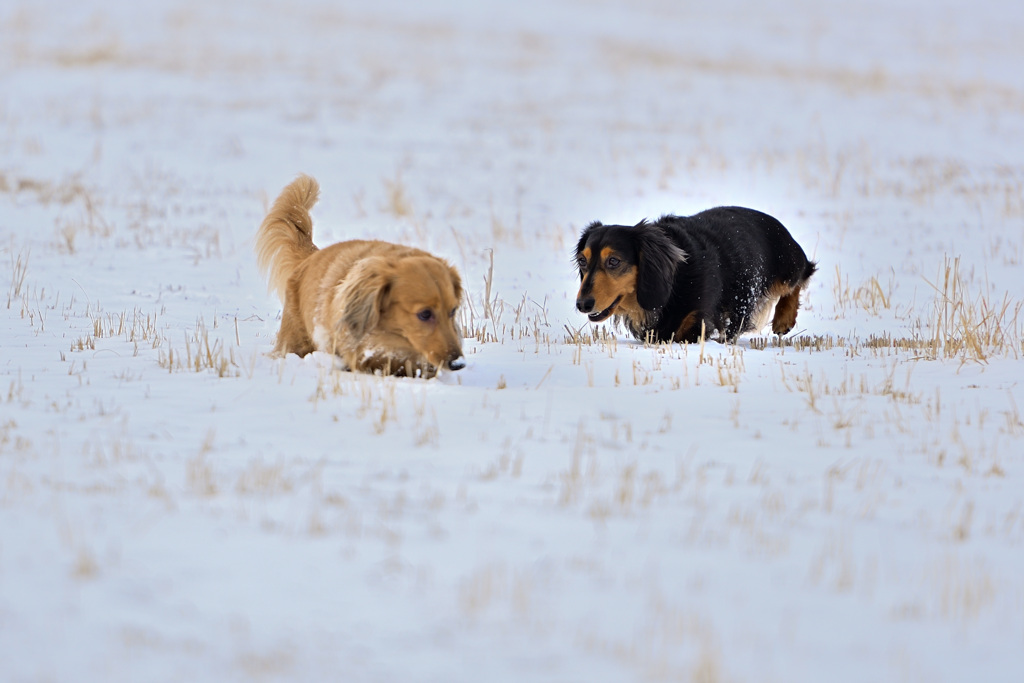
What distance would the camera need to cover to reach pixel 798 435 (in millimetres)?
5062

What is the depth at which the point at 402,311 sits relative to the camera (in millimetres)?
5996

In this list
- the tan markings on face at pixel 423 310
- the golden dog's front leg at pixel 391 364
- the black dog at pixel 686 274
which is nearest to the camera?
the tan markings on face at pixel 423 310

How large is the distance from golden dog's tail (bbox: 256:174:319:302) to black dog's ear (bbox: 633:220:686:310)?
7.53ft

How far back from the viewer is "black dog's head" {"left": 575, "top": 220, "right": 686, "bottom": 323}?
25.0ft

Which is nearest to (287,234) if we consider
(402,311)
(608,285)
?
(402,311)

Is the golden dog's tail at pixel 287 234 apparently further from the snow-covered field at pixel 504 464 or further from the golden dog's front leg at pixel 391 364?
the golden dog's front leg at pixel 391 364

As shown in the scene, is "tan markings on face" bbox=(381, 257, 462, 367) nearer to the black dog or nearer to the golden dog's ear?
the golden dog's ear

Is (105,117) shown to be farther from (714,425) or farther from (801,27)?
(801,27)

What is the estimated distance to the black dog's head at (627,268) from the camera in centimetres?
761

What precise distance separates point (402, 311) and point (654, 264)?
2.32 metres

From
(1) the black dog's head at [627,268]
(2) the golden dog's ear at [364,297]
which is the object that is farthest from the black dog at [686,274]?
(2) the golden dog's ear at [364,297]

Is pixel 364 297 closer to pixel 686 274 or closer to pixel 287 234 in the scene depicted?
pixel 287 234

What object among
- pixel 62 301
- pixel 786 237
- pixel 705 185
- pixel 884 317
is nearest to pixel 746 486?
pixel 786 237

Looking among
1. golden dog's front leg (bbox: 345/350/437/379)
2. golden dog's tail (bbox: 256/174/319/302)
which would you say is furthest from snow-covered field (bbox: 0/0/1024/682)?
golden dog's tail (bbox: 256/174/319/302)
